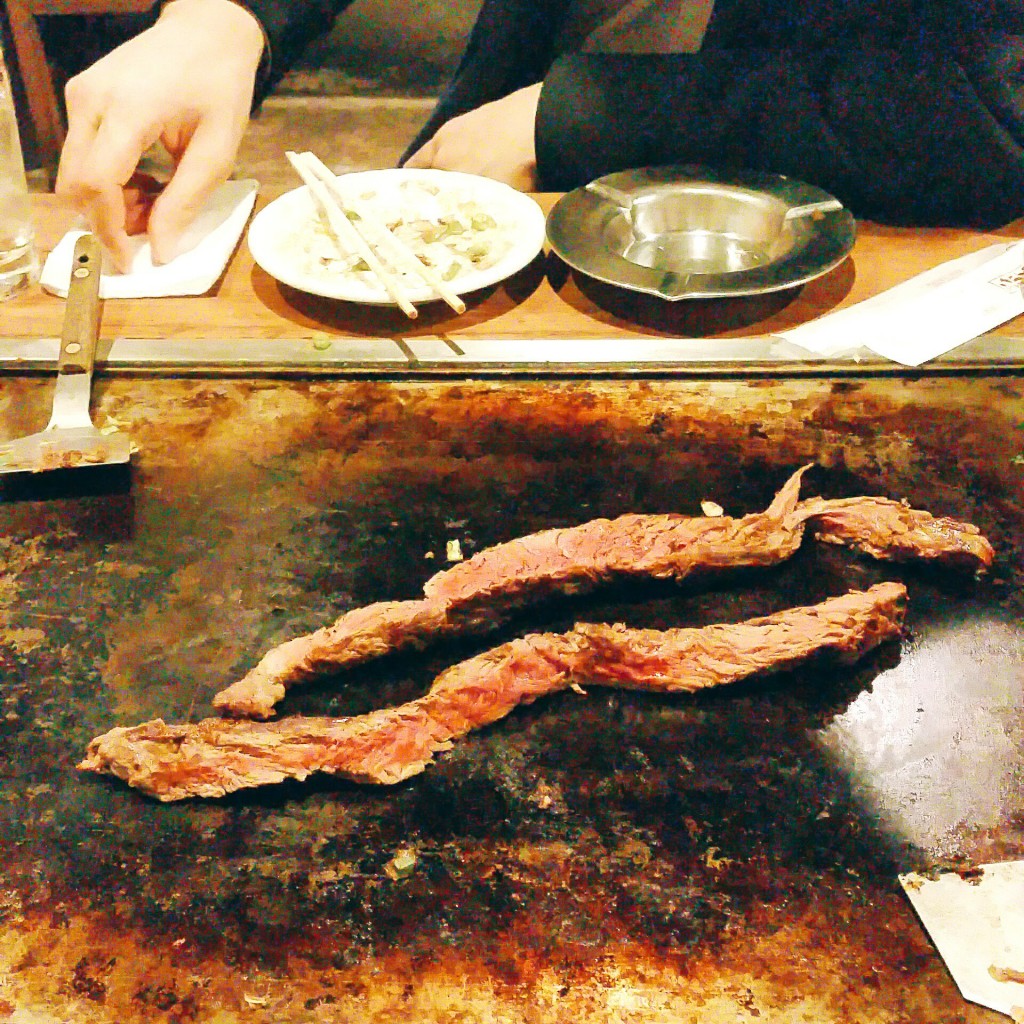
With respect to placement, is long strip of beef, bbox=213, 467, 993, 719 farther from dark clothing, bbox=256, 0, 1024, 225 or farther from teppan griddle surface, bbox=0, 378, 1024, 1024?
dark clothing, bbox=256, 0, 1024, 225

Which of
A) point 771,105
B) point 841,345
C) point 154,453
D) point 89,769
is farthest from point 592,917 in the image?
point 771,105

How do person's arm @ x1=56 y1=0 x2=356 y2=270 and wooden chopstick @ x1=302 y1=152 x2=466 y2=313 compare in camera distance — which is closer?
wooden chopstick @ x1=302 y1=152 x2=466 y2=313

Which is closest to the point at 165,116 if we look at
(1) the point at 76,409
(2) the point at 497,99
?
(1) the point at 76,409

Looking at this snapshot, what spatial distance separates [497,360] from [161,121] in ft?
3.25

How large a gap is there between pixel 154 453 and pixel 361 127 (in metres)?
5.20

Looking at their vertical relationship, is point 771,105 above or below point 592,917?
above

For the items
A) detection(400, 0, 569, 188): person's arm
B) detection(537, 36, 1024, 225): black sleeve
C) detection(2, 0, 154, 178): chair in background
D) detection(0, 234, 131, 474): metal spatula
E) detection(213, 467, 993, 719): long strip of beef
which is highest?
detection(537, 36, 1024, 225): black sleeve

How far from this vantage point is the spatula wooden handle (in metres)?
1.80

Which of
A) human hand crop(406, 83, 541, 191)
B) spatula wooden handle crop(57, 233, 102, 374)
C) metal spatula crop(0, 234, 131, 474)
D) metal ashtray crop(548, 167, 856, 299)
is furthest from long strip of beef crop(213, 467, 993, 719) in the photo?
human hand crop(406, 83, 541, 191)

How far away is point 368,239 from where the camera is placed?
2.08m

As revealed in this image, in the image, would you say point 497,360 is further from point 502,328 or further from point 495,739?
point 495,739

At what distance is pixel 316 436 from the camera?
1.74 metres

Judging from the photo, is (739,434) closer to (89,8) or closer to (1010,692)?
(1010,692)

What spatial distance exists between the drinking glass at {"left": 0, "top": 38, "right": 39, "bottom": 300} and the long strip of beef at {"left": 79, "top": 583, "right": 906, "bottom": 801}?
132 cm
